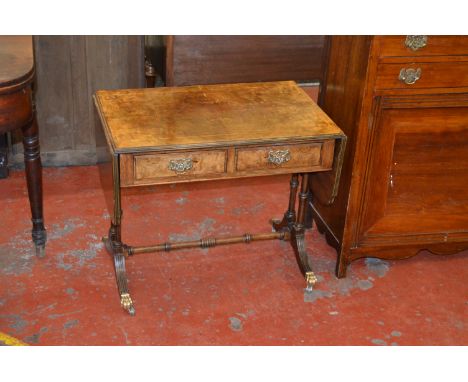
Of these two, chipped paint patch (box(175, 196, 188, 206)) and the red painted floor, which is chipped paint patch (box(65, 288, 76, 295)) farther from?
chipped paint patch (box(175, 196, 188, 206))

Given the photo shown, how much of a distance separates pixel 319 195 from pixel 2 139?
6.55 ft

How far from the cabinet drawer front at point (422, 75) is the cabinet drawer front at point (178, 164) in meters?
0.78

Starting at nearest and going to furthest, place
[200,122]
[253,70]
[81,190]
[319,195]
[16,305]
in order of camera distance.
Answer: [200,122]
[16,305]
[319,195]
[81,190]
[253,70]

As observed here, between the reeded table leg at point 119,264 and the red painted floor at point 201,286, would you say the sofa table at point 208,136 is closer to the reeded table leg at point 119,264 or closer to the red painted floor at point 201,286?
the reeded table leg at point 119,264

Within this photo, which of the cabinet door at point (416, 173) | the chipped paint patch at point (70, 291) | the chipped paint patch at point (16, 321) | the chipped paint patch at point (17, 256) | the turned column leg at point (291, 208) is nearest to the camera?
the chipped paint patch at point (16, 321)

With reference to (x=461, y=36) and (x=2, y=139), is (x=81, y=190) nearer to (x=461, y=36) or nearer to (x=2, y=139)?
(x=2, y=139)

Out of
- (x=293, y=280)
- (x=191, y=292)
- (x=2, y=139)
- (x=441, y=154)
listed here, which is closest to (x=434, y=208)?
(x=441, y=154)

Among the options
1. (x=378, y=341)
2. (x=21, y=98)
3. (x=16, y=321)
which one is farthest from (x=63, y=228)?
(x=378, y=341)

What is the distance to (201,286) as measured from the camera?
337 centimetres

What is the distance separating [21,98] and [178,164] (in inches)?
27.4

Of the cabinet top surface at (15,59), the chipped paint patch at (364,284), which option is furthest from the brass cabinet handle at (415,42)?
the cabinet top surface at (15,59)

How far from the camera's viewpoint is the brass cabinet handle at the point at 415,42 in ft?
9.37

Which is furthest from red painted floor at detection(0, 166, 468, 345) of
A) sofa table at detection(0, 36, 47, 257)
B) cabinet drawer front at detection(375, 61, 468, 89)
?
cabinet drawer front at detection(375, 61, 468, 89)

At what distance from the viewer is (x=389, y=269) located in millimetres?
3586
